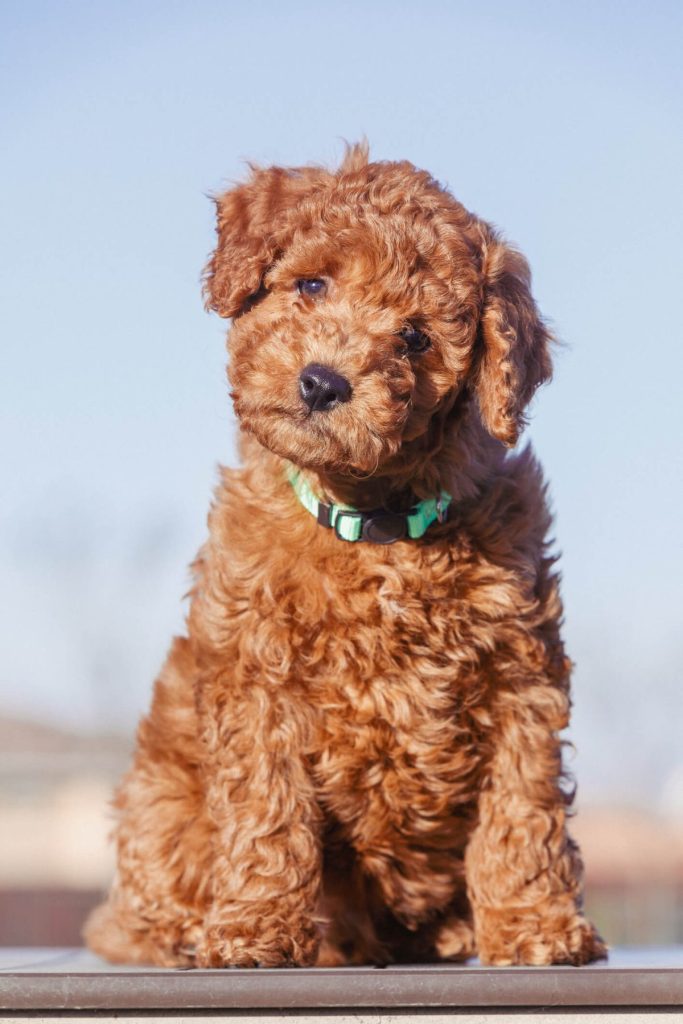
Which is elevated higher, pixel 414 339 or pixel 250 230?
pixel 250 230

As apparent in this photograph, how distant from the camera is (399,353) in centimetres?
471

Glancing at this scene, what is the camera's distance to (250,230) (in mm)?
5074

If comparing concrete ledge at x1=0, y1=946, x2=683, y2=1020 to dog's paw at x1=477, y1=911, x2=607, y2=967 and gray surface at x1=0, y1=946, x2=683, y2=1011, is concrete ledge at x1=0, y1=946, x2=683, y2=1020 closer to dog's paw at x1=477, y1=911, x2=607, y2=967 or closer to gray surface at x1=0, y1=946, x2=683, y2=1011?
gray surface at x1=0, y1=946, x2=683, y2=1011

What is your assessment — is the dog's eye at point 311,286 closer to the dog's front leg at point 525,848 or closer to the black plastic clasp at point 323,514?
the black plastic clasp at point 323,514

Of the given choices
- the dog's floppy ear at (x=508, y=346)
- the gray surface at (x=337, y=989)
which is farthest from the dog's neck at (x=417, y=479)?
the gray surface at (x=337, y=989)

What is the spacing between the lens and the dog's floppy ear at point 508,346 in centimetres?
479

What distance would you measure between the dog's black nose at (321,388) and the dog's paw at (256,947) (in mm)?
1827

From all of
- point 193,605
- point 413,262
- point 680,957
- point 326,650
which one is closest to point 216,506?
point 193,605

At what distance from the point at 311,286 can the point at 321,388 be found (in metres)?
0.60

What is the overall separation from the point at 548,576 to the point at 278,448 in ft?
4.31

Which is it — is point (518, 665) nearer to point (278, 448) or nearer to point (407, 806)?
point (407, 806)

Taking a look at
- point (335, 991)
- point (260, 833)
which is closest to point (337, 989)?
point (335, 991)

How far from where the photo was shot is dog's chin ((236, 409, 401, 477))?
4.52m

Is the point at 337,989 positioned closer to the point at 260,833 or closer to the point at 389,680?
the point at 260,833
